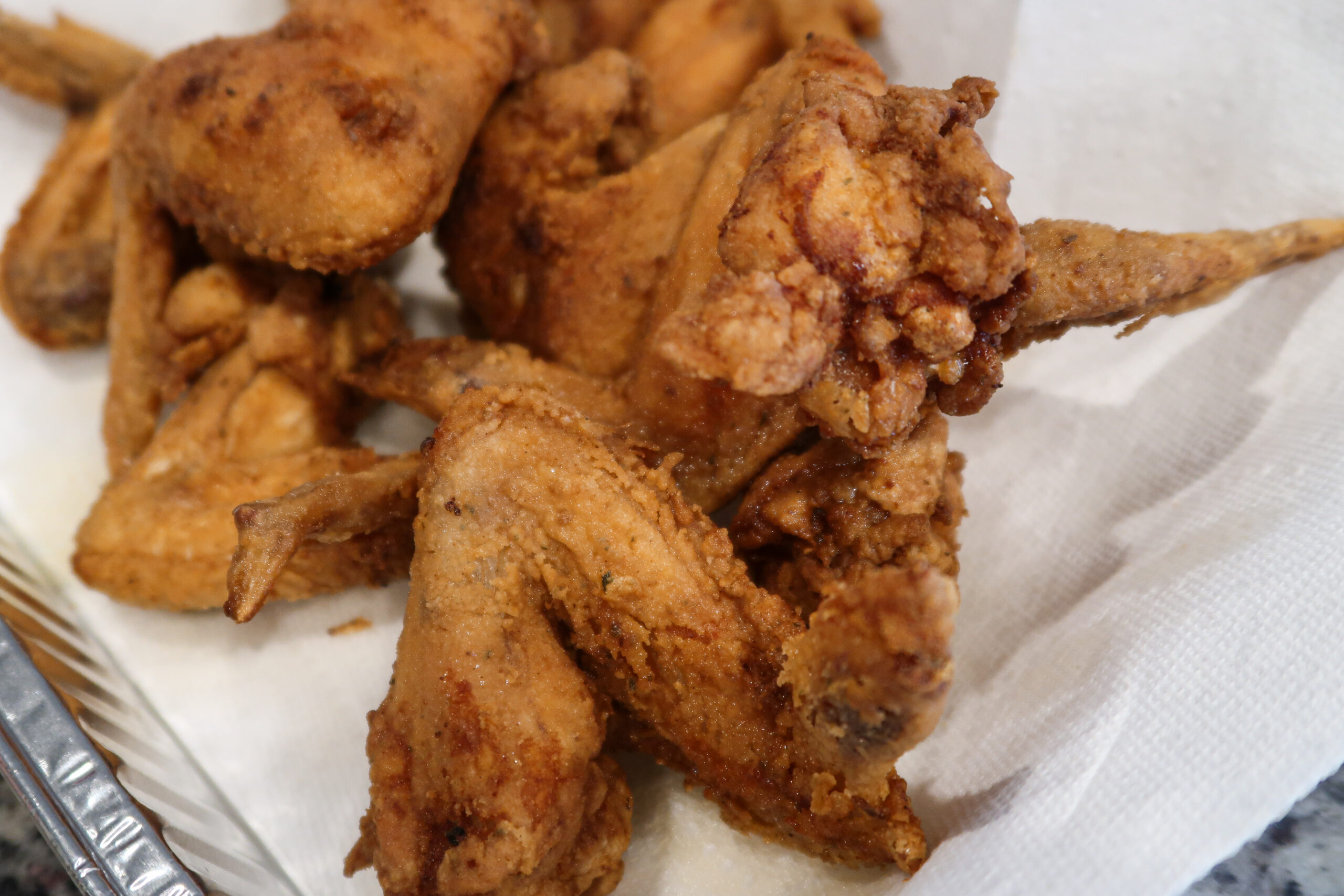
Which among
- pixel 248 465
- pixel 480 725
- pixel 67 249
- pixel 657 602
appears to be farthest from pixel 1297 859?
pixel 67 249

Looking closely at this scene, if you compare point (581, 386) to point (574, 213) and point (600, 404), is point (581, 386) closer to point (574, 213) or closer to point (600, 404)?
point (600, 404)

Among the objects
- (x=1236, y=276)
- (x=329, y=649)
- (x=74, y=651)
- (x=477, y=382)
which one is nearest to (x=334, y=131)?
(x=477, y=382)

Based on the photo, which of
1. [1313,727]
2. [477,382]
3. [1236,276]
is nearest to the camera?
[1313,727]

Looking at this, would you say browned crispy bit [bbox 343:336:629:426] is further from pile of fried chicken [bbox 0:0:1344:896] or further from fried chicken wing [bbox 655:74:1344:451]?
fried chicken wing [bbox 655:74:1344:451]

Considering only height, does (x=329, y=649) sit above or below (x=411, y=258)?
below

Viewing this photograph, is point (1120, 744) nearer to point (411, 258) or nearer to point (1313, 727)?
point (1313, 727)
